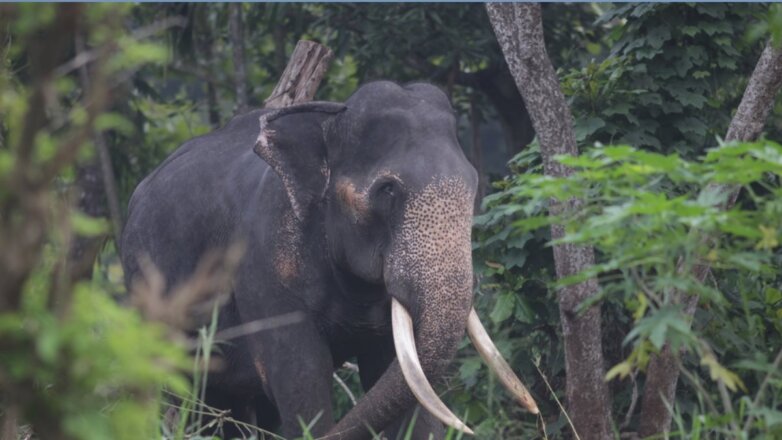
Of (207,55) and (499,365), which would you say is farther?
(207,55)

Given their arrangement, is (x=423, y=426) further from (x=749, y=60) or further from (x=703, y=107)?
(x=749, y=60)

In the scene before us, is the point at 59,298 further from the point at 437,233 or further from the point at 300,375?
the point at 300,375

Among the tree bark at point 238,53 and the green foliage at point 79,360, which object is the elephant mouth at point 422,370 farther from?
the tree bark at point 238,53

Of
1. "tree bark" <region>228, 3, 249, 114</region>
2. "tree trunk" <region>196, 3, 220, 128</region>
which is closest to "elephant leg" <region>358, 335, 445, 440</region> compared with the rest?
"tree bark" <region>228, 3, 249, 114</region>

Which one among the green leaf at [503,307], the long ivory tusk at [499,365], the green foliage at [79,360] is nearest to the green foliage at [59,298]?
the green foliage at [79,360]

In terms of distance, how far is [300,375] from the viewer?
5.38 metres

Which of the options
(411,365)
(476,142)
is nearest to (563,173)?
(411,365)

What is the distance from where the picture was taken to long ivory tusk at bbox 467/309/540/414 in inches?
195

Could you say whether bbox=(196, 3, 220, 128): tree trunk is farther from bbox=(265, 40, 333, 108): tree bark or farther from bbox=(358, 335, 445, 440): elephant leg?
bbox=(358, 335, 445, 440): elephant leg

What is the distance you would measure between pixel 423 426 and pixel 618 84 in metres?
1.95

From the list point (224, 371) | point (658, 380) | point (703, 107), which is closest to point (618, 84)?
point (703, 107)

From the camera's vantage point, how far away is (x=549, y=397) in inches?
253

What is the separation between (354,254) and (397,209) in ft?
0.86

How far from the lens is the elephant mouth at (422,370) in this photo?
4.75 meters
